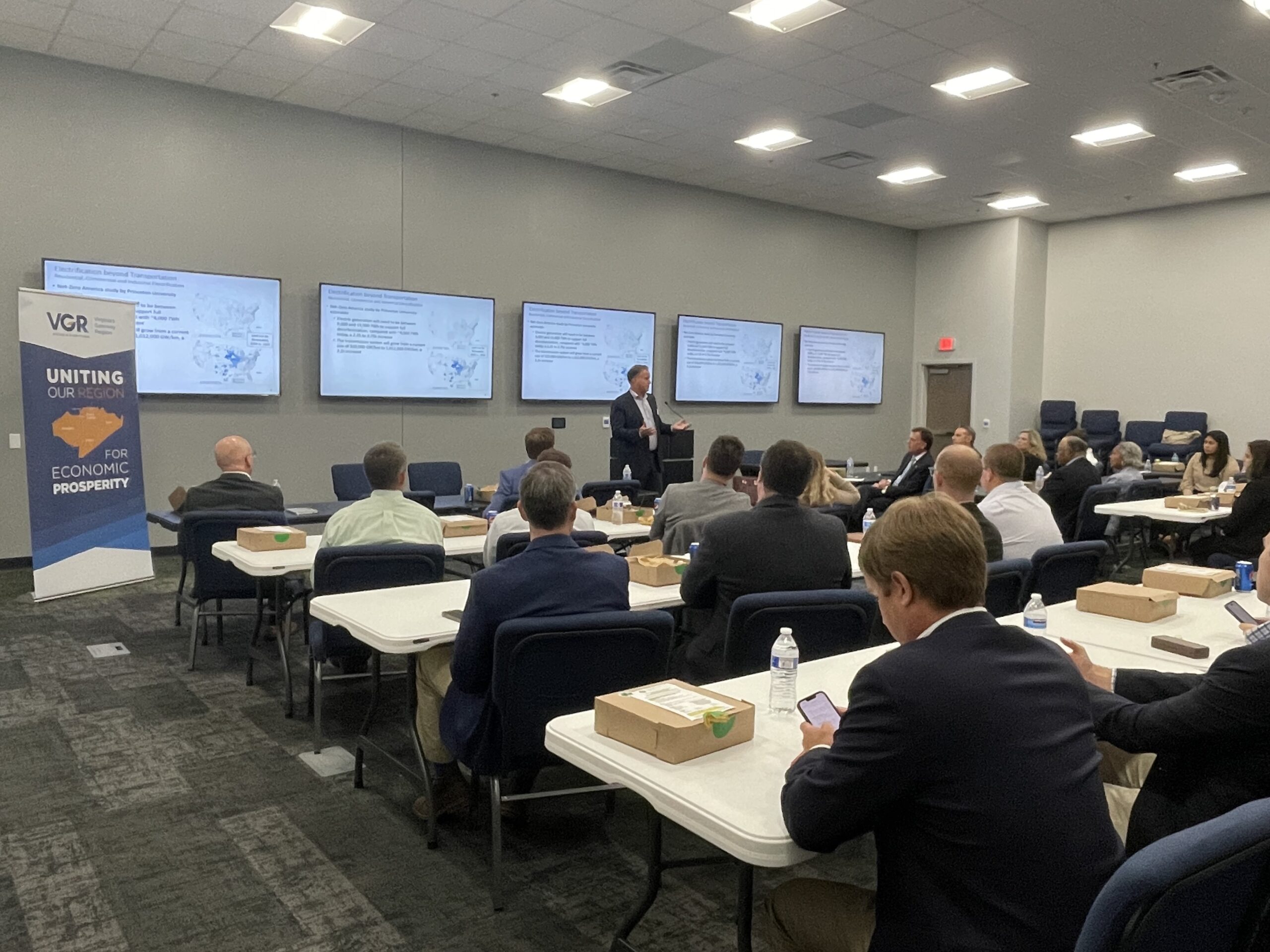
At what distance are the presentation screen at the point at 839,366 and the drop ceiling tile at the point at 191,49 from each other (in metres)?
7.21

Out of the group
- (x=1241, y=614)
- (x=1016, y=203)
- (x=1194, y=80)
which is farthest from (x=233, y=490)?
(x=1016, y=203)

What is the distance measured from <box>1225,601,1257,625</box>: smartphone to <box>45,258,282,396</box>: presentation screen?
7038 mm

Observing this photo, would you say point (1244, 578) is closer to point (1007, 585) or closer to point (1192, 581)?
point (1192, 581)

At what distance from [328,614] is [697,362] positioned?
8120 mm

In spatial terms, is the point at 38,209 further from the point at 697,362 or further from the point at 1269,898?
the point at 1269,898

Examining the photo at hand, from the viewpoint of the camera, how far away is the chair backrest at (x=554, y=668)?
247 centimetres

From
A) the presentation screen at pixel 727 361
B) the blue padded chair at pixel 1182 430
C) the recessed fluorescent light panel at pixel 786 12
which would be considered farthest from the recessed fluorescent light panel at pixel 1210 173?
the recessed fluorescent light panel at pixel 786 12

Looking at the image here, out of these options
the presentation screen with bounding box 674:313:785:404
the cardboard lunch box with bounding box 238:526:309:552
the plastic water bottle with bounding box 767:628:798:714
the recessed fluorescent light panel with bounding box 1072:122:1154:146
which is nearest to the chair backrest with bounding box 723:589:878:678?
the plastic water bottle with bounding box 767:628:798:714

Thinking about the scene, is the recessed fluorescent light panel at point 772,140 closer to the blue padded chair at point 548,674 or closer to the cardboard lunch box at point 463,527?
the cardboard lunch box at point 463,527

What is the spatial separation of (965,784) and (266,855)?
7.54 feet

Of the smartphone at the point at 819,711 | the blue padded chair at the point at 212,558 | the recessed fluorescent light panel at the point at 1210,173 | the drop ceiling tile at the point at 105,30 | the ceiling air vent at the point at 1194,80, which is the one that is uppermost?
the recessed fluorescent light panel at the point at 1210,173

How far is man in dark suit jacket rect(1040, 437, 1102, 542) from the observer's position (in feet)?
22.2

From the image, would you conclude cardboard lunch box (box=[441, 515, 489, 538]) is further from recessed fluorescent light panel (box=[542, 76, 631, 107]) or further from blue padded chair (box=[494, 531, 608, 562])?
recessed fluorescent light panel (box=[542, 76, 631, 107])

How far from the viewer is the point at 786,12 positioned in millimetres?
5922
